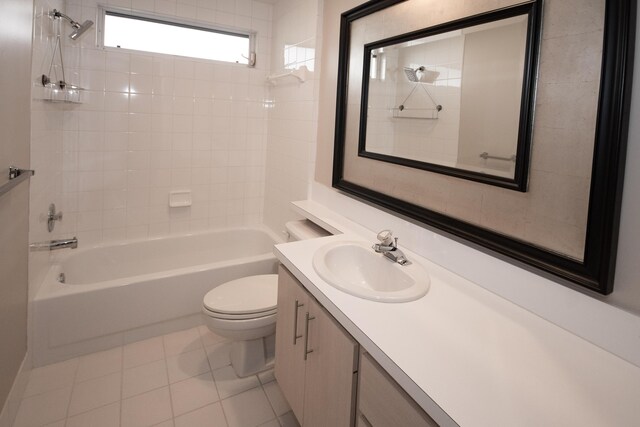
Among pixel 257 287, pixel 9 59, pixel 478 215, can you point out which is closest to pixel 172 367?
pixel 257 287

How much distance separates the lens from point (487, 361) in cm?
84

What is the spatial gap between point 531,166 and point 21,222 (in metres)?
2.01

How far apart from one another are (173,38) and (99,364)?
229cm

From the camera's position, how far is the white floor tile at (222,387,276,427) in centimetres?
167

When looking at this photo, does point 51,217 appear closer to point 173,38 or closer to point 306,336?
point 173,38

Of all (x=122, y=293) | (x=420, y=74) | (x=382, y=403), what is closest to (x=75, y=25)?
(x=122, y=293)

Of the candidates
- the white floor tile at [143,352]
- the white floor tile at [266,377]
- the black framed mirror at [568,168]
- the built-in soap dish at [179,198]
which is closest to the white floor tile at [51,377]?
the white floor tile at [143,352]

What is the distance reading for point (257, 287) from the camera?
79.7 inches

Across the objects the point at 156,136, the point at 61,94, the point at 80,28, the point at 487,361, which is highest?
the point at 80,28

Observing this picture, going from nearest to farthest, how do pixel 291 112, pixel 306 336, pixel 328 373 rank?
pixel 328 373 < pixel 306 336 < pixel 291 112

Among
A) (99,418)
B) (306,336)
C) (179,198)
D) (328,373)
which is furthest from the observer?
(179,198)

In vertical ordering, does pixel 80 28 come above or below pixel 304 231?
above

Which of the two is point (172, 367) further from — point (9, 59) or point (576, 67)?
point (576, 67)

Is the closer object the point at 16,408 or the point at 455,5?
the point at 455,5
